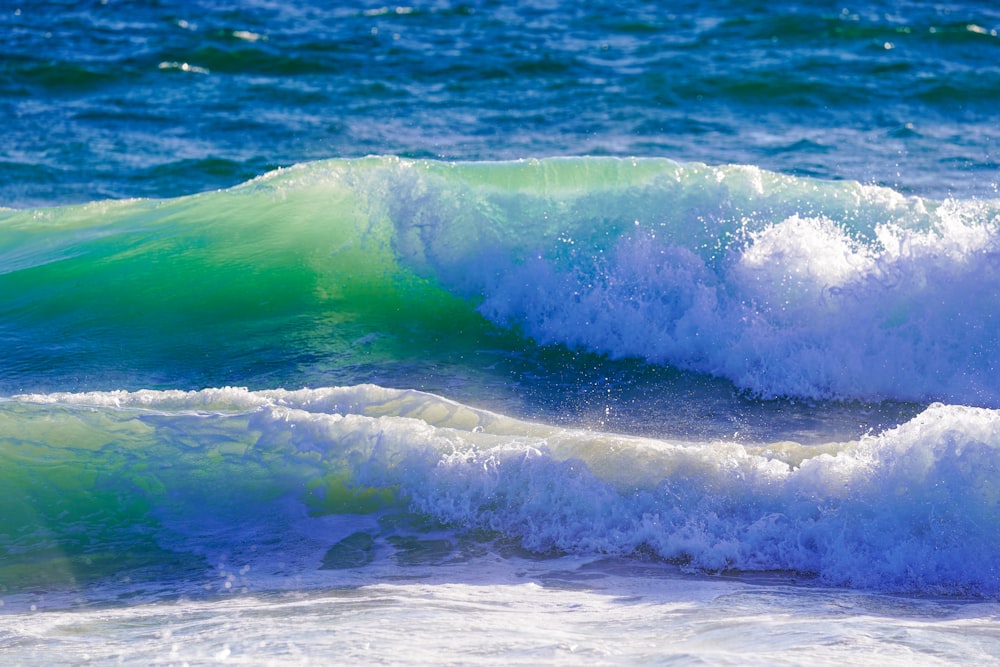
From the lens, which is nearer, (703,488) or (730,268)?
(703,488)

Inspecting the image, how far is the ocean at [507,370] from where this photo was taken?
4.27m

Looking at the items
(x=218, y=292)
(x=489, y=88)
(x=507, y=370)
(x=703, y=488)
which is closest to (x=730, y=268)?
(x=507, y=370)

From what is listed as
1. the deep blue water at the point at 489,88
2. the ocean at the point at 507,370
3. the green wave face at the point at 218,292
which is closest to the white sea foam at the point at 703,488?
the ocean at the point at 507,370

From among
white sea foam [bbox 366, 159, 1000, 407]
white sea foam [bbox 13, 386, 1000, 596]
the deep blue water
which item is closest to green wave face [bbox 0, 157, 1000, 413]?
white sea foam [bbox 366, 159, 1000, 407]

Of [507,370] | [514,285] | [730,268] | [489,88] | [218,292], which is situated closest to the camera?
[507,370]

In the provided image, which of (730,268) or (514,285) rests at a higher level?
(730,268)

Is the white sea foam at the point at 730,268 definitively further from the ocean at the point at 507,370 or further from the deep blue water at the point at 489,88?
the deep blue water at the point at 489,88

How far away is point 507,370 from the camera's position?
23.7 feet

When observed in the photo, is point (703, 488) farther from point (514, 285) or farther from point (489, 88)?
point (489, 88)

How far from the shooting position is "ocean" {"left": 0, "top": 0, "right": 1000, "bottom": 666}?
4.27 m

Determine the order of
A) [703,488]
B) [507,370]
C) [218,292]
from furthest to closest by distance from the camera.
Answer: [218,292], [507,370], [703,488]

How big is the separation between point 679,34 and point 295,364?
34.8 feet

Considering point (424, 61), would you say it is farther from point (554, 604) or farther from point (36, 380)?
point (554, 604)

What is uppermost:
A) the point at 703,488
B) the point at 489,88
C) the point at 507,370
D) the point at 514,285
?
the point at 489,88
